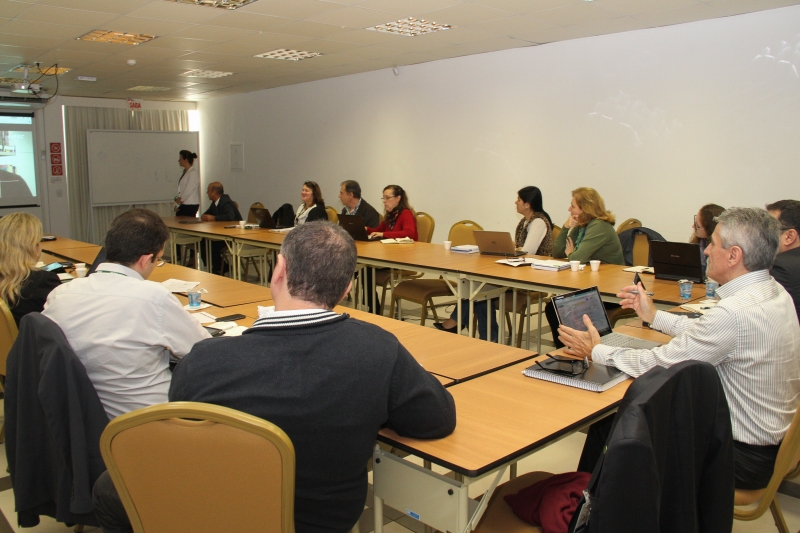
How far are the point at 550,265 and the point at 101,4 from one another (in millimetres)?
3966

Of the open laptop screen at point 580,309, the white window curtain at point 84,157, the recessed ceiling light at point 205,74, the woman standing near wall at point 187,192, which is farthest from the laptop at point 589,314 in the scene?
the white window curtain at point 84,157

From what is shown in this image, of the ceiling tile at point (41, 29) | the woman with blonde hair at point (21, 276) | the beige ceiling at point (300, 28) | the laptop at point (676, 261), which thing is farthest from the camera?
the ceiling tile at point (41, 29)

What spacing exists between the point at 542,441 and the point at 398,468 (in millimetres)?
358

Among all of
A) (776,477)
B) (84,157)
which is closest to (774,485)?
(776,477)

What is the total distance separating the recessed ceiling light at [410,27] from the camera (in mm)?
5914

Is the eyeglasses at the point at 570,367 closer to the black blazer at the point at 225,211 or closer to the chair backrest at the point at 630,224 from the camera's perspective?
the chair backrest at the point at 630,224

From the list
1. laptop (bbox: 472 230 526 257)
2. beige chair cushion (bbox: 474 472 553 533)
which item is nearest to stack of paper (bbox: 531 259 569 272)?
laptop (bbox: 472 230 526 257)

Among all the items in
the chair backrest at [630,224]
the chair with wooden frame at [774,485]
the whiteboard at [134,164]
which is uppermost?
the whiteboard at [134,164]

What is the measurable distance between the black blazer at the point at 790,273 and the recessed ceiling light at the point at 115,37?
578 centimetres

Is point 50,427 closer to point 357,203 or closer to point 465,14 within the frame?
point 465,14

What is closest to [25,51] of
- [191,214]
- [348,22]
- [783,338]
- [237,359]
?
[191,214]

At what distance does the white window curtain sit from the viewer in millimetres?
11195

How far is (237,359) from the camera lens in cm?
137

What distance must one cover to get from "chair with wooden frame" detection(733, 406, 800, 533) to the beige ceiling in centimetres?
406
